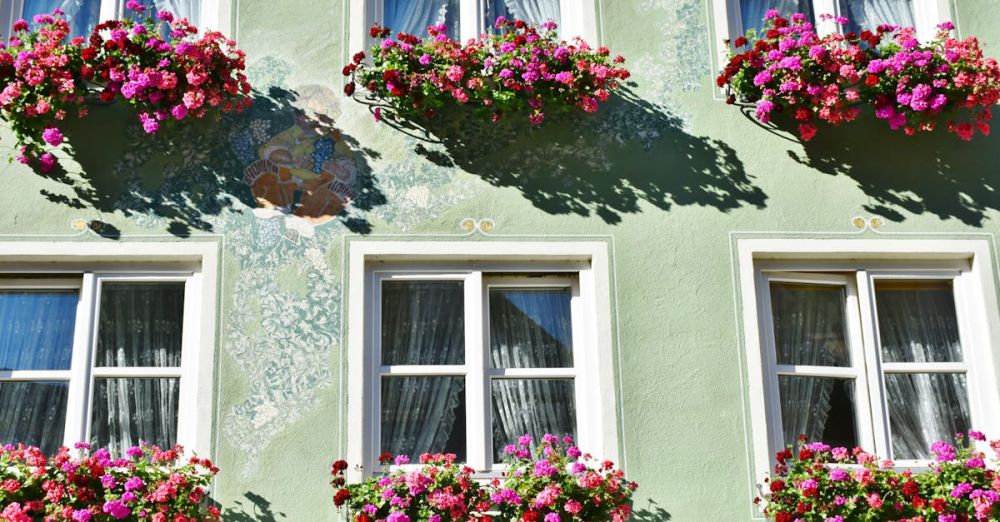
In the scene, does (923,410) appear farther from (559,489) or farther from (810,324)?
(559,489)

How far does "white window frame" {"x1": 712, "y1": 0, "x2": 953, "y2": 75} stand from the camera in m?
8.48

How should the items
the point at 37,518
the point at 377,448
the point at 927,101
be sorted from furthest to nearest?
the point at 927,101 → the point at 377,448 → the point at 37,518

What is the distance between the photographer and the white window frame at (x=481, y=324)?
24.6ft

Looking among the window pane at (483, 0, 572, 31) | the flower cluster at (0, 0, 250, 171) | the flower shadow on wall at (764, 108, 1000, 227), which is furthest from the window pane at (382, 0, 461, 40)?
the flower shadow on wall at (764, 108, 1000, 227)

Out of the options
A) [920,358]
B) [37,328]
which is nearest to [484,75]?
[37,328]

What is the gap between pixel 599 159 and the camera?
8109mm

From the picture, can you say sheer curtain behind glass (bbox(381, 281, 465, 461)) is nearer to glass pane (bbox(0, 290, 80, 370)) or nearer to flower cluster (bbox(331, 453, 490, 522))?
flower cluster (bbox(331, 453, 490, 522))

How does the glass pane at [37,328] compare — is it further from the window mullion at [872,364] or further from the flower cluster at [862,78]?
the window mullion at [872,364]

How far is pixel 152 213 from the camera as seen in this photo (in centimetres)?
773

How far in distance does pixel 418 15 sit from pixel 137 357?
2.98 meters

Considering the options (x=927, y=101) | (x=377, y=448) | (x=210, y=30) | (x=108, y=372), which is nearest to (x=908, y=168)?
(x=927, y=101)

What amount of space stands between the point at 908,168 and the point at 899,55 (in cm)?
74

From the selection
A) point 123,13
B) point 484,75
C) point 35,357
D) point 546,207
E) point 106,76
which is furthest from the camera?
point 123,13

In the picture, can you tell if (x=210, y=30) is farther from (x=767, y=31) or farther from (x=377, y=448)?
(x=767, y=31)
